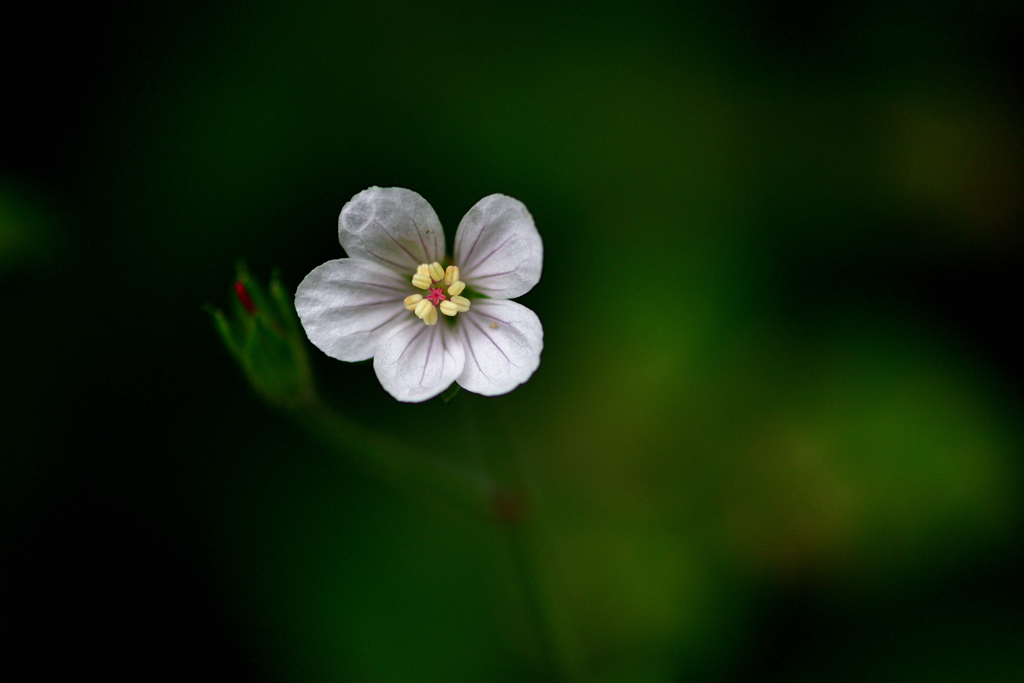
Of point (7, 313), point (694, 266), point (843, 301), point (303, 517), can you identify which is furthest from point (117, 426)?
point (843, 301)

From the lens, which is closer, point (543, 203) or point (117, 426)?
point (117, 426)

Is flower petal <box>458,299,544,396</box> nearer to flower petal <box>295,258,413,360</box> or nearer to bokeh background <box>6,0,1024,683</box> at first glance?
flower petal <box>295,258,413,360</box>

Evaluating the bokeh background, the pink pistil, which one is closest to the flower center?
the pink pistil

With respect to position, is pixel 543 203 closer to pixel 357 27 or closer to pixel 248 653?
pixel 357 27

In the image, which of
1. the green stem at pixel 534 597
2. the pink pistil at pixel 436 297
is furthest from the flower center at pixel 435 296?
the green stem at pixel 534 597

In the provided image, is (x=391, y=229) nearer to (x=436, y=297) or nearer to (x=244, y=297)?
(x=436, y=297)

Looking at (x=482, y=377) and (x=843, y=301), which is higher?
(x=843, y=301)

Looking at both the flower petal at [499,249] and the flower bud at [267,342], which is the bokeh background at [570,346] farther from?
the flower petal at [499,249]
